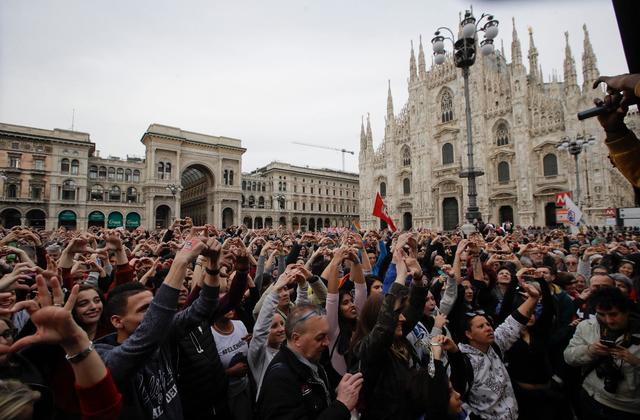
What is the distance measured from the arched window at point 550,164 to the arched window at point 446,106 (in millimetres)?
10224

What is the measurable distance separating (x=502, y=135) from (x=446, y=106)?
7.03m

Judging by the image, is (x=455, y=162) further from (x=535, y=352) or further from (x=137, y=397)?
(x=137, y=397)

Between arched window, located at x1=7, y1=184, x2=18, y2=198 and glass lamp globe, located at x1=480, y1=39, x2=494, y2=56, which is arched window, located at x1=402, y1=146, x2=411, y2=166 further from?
arched window, located at x1=7, y1=184, x2=18, y2=198

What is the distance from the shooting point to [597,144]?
24.4m

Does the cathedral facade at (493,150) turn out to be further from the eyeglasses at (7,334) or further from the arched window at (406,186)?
the eyeglasses at (7,334)

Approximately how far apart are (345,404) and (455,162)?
35206 millimetres

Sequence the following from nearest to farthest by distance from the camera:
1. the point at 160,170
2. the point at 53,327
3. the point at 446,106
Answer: the point at 53,327, the point at 446,106, the point at 160,170

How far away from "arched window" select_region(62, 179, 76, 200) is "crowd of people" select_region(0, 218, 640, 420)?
41.5 metres

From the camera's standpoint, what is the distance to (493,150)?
31.0m

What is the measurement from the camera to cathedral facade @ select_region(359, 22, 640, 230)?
82.3 ft

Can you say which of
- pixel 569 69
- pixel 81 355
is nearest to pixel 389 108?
pixel 569 69

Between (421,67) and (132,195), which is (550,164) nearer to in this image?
(421,67)

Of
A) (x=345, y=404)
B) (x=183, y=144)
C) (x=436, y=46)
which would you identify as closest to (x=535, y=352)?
(x=345, y=404)

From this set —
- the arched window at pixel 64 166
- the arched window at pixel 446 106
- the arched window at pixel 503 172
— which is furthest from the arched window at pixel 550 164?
the arched window at pixel 64 166
